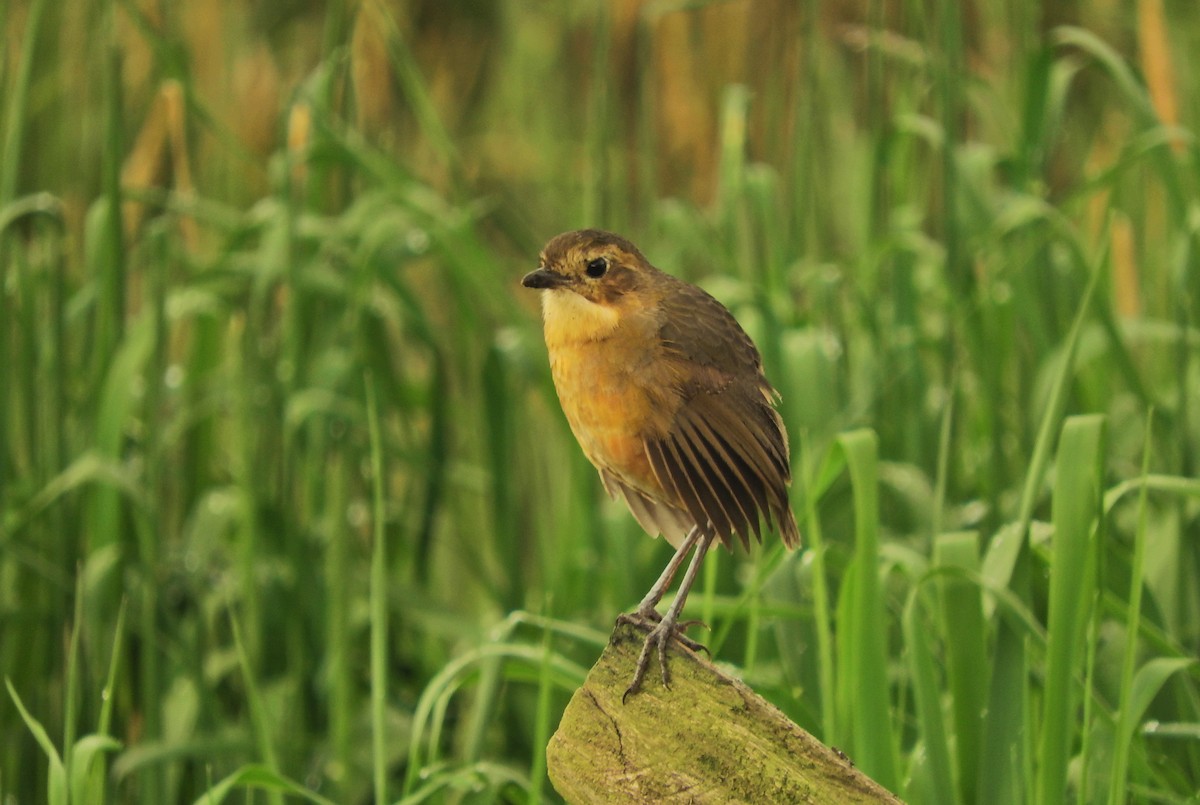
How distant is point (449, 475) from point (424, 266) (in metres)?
2.00

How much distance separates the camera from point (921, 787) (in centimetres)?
168

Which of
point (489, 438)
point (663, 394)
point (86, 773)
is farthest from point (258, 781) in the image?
point (489, 438)

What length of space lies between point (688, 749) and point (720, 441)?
404mm

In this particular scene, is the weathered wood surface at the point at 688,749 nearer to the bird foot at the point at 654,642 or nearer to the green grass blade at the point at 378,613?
the bird foot at the point at 654,642

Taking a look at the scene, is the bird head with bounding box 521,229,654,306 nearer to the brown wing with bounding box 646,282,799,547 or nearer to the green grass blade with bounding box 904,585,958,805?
the brown wing with bounding box 646,282,799,547

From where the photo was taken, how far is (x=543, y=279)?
1.58 m

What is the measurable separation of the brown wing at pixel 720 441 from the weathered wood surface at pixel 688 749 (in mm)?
217

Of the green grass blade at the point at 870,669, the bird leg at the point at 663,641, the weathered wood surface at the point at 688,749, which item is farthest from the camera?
the green grass blade at the point at 870,669

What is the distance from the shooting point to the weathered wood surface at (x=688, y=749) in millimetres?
1162

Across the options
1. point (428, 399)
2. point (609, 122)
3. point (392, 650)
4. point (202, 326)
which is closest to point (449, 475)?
point (428, 399)

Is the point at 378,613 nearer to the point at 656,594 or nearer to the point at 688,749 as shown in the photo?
the point at 656,594

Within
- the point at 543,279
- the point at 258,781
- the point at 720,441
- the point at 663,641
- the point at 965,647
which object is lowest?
the point at 258,781

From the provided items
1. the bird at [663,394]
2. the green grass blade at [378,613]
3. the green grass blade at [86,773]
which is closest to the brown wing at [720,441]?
the bird at [663,394]

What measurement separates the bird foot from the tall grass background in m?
0.27
